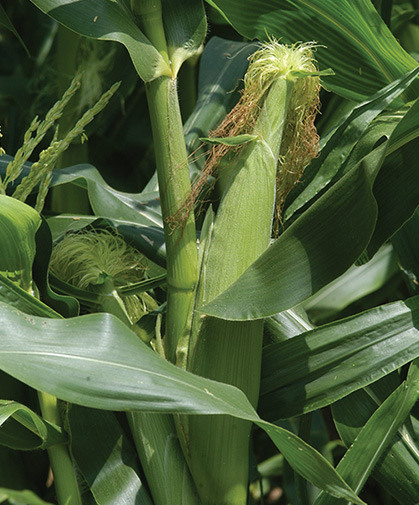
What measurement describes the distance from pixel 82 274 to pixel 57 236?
0.09 meters

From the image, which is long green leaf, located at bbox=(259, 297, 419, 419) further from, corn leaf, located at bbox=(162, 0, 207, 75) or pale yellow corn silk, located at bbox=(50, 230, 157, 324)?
corn leaf, located at bbox=(162, 0, 207, 75)

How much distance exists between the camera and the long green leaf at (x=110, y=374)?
41cm

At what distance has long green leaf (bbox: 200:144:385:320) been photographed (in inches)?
18.8

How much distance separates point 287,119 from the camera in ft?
1.91

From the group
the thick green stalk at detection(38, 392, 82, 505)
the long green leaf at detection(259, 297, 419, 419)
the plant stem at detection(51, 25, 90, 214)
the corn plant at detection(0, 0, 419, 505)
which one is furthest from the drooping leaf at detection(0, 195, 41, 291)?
the plant stem at detection(51, 25, 90, 214)

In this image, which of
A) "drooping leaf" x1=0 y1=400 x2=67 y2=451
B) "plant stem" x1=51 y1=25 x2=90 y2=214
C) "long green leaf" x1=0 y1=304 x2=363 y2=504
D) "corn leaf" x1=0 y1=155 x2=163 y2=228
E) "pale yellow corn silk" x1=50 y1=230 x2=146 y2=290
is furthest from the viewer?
"plant stem" x1=51 y1=25 x2=90 y2=214

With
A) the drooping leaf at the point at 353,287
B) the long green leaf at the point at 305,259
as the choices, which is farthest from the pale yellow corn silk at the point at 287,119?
the drooping leaf at the point at 353,287

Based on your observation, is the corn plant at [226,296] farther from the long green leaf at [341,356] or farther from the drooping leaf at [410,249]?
the drooping leaf at [410,249]

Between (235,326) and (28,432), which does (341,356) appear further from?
(28,432)

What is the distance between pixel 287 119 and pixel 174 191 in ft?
0.46

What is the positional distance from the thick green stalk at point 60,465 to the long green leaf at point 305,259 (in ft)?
0.70

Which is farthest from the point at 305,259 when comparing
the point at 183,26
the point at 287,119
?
the point at 183,26

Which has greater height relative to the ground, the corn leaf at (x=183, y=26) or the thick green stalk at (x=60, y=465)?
the corn leaf at (x=183, y=26)

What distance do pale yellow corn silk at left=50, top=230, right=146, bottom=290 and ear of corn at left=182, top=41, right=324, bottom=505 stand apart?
0.45 feet
